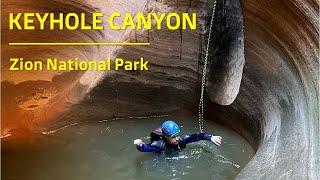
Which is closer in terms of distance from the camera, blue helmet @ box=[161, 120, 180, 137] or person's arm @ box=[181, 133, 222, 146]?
person's arm @ box=[181, 133, 222, 146]

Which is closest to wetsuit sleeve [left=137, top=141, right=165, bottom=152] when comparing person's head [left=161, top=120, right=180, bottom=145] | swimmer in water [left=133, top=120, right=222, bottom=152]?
swimmer in water [left=133, top=120, right=222, bottom=152]

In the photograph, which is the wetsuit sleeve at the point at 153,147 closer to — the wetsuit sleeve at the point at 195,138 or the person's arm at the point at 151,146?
the person's arm at the point at 151,146

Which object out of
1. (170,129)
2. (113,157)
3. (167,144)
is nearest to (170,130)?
(170,129)

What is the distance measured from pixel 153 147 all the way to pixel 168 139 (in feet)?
0.79

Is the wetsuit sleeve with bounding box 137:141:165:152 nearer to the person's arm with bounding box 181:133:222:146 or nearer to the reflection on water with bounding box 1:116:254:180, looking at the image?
the reflection on water with bounding box 1:116:254:180

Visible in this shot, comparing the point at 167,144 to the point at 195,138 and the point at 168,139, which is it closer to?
the point at 168,139

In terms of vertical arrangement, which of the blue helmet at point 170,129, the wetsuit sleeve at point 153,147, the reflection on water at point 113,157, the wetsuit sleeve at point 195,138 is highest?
the blue helmet at point 170,129

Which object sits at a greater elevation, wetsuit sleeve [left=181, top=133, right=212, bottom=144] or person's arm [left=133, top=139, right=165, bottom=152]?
wetsuit sleeve [left=181, top=133, right=212, bottom=144]

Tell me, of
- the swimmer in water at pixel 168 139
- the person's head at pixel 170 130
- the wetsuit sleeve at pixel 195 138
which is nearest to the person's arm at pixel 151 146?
the swimmer in water at pixel 168 139

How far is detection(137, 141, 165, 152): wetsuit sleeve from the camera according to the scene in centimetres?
675

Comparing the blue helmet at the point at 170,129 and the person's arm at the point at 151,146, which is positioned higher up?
the blue helmet at the point at 170,129

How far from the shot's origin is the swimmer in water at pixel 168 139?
6.77 metres

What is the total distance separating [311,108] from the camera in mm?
5617

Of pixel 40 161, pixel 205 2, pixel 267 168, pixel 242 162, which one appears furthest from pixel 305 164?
pixel 40 161
